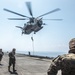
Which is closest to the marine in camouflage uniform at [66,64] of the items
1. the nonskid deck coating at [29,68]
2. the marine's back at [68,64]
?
the marine's back at [68,64]

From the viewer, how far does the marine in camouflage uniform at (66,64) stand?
3.74m

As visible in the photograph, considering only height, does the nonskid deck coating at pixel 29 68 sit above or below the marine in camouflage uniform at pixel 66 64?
below

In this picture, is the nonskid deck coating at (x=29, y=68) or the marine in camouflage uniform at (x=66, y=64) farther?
the nonskid deck coating at (x=29, y=68)

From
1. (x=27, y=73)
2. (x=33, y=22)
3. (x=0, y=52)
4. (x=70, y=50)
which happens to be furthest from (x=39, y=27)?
(x=70, y=50)

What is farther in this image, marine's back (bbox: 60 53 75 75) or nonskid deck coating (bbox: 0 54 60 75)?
nonskid deck coating (bbox: 0 54 60 75)

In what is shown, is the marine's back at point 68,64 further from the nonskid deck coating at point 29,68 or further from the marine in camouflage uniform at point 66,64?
the nonskid deck coating at point 29,68

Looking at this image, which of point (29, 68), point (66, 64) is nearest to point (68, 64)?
point (66, 64)

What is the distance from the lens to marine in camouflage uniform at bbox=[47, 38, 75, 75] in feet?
12.3

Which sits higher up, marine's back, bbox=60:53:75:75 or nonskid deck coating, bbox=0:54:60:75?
marine's back, bbox=60:53:75:75

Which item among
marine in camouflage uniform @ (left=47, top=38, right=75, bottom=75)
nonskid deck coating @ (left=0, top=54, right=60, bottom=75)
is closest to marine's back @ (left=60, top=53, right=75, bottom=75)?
marine in camouflage uniform @ (left=47, top=38, right=75, bottom=75)

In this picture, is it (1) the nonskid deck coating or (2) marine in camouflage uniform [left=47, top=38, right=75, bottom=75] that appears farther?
(1) the nonskid deck coating

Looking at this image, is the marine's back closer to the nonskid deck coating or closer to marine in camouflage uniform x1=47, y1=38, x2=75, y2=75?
marine in camouflage uniform x1=47, y1=38, x2=75, y2=75

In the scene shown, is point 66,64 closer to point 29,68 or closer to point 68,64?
point 68,64

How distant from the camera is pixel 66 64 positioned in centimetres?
377
